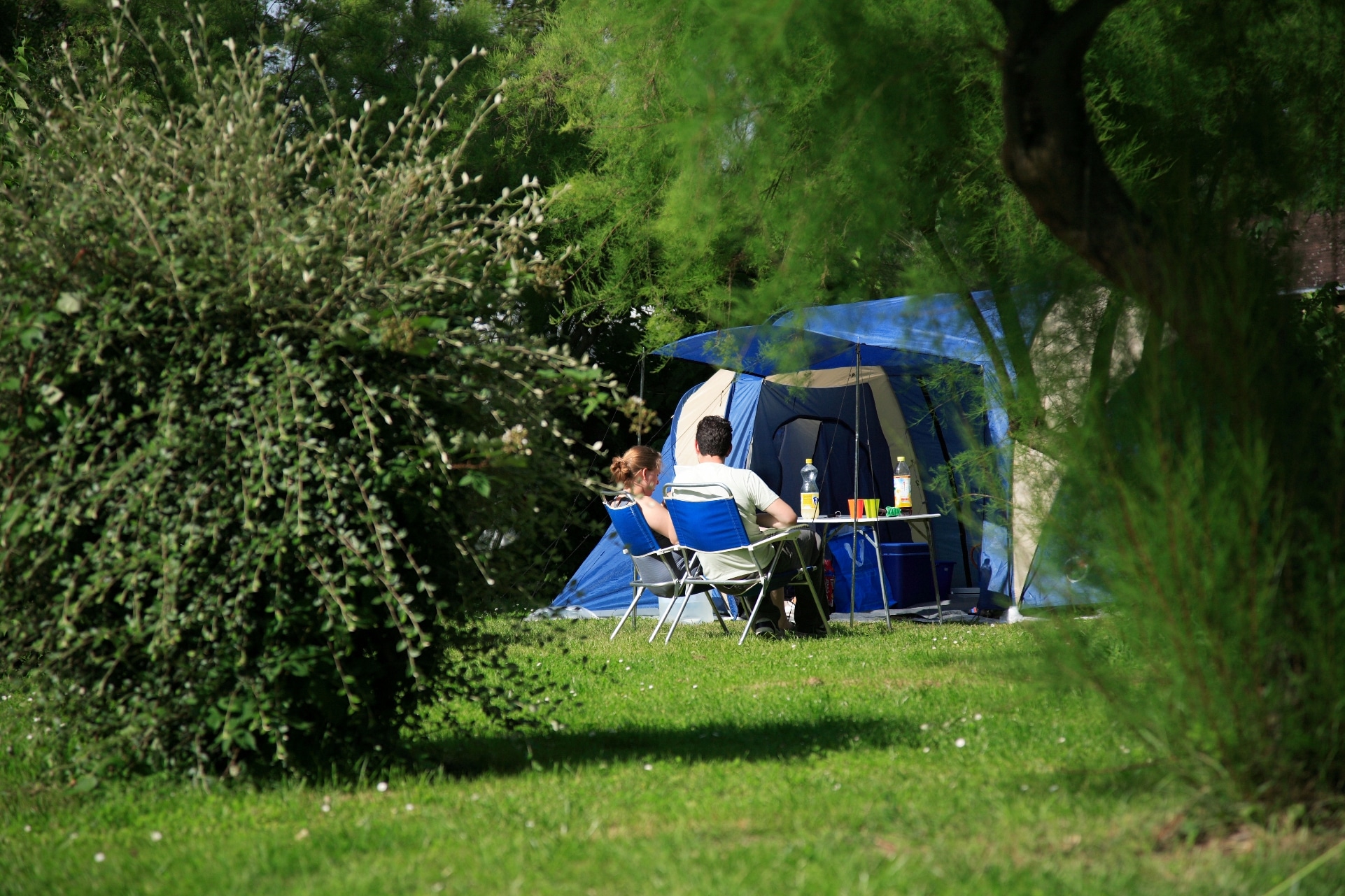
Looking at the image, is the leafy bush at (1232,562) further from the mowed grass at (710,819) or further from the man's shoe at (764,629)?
the man's shoe at (764,629)

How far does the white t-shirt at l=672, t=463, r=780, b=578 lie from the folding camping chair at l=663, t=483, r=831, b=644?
1.4 inches

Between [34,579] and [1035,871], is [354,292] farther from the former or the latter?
[1035,871]

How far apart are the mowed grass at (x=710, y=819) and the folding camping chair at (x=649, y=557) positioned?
2.73 m

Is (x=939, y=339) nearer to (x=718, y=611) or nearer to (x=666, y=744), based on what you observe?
(x=718, y=611)

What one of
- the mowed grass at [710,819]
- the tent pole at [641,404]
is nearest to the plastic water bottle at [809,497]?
the tent pole at [641,404]

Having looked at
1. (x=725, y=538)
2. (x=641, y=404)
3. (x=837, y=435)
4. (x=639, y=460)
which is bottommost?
(x=725, y=538)

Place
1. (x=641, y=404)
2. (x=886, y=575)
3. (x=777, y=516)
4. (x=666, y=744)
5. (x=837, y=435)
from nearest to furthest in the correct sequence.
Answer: (x=641, y=404), (x=666, y=744), (x=777, y=516), (x=886, y=575), (x=837, y=435)

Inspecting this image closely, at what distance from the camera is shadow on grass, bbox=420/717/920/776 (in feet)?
11.9

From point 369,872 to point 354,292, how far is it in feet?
5.04

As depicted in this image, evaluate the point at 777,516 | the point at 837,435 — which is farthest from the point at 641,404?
the point at 837,435

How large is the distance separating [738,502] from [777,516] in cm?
25

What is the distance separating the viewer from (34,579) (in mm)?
3188

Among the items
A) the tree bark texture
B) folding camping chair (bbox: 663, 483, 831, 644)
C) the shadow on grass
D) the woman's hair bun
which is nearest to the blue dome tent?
the woman's hair bun

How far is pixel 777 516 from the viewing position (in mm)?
Result: 7121
